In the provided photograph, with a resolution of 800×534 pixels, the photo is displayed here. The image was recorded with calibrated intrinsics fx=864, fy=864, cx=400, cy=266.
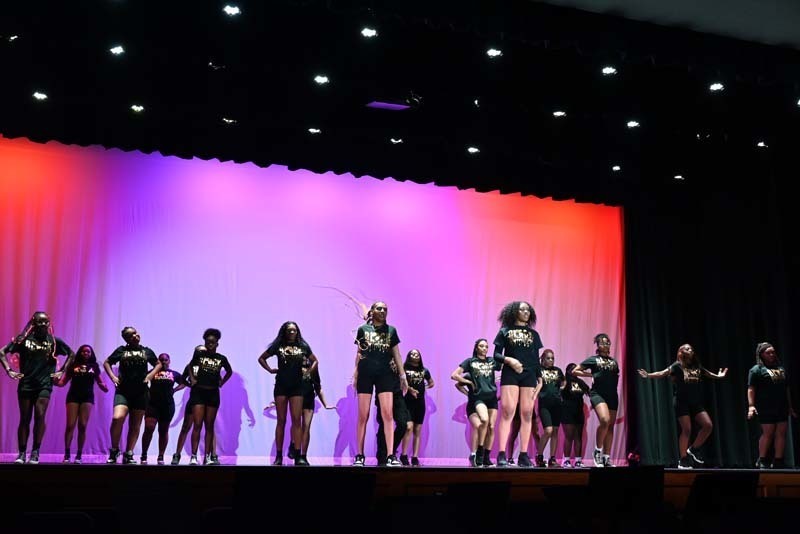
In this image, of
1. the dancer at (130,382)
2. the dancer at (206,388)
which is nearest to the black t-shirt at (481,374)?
the dancer at (206,388)

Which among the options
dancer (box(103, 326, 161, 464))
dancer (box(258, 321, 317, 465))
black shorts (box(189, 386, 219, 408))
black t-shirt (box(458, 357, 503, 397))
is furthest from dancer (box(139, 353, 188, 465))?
black t-shirt (box(458, 357, 503, 397))

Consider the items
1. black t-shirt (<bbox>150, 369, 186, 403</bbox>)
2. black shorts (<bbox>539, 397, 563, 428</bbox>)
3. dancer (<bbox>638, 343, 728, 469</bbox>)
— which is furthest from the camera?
black shorts (<bbox>539, 397, 563, 428</bbox>)

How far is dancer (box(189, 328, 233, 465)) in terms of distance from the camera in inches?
377

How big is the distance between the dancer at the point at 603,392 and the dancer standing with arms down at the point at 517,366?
5.18 ft

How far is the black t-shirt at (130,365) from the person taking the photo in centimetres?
950

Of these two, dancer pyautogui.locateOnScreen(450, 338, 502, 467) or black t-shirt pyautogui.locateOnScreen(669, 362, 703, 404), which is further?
black t-shirt pyautogui.locateOnScreen(669, 362, 703, 404)

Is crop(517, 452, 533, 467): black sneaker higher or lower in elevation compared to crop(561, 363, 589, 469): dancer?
lower

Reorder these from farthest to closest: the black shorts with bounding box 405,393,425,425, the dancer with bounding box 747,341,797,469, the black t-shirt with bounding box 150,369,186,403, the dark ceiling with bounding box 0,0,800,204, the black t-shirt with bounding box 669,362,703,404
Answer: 1. the black shorts with bounding box 405,393,425,425
2. the black t-shirt with bounding box 669,362,703,404
3. the dancer with bounding box 747,341,797,469
4. the black t-shirt with bounding box 150,369,186,403
5. the dark ceiling with bounding box 0,0,800,204

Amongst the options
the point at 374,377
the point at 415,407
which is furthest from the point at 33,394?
the point at 415,407

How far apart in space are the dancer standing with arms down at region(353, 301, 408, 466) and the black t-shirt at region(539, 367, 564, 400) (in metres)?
2.93

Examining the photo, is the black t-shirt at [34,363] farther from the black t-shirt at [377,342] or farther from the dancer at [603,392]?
the dancer at [603,392]

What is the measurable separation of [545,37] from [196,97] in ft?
13.5

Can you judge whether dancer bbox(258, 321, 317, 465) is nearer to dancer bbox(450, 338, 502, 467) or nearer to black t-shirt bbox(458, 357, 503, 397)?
dancer bbox(450, 338, 502, 467)

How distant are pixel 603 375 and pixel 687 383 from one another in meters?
1.03
